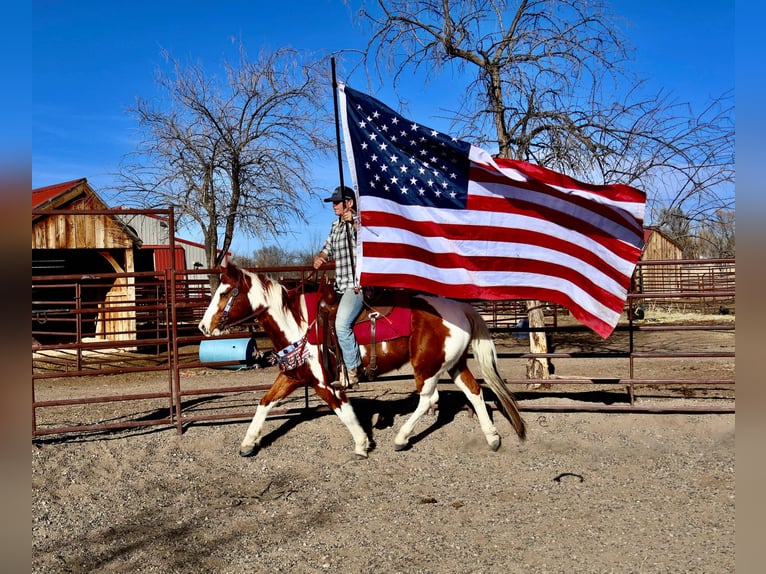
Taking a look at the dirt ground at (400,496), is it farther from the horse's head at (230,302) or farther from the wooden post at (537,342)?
the horse's head at (230,302)

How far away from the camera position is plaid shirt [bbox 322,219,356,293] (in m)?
6.27

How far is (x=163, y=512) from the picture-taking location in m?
5.09

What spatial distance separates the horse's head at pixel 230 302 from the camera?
6219 mm

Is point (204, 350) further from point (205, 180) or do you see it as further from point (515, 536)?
point (515, 536)

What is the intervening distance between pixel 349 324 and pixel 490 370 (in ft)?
5.33

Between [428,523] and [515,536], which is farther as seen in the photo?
[428,523]

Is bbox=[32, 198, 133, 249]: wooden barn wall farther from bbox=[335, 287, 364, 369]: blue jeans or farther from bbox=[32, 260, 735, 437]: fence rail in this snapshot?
bbox=[335, 287, 364, 369]: blue jeans

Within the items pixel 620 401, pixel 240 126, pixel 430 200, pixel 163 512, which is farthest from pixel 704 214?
pixel 240 126

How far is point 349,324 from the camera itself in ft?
20.2

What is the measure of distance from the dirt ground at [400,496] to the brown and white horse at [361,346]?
1.32 ft

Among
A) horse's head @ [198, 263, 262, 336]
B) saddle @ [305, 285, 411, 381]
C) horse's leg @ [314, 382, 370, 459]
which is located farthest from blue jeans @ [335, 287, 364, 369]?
horse's head @ [198, 263, 262, 336]

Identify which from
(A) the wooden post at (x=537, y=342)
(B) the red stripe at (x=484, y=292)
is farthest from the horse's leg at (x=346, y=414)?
(A) the wooden post at (x=537, y=342)

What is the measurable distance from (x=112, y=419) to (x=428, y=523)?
18.0 feet

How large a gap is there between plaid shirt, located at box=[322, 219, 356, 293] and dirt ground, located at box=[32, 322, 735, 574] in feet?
6.13
